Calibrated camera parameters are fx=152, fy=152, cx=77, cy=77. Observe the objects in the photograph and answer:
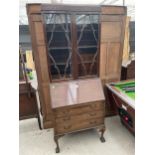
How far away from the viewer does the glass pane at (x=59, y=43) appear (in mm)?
2283

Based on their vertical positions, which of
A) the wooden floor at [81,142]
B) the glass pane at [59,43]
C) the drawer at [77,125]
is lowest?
the wooden floor at [81,142]

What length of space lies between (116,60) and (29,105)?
1.87 m

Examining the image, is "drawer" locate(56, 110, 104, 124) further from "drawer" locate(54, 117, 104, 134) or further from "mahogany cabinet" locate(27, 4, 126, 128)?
"mahogany cabinet" locate(27, 4, 126, 128)

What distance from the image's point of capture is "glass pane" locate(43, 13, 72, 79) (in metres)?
2.28

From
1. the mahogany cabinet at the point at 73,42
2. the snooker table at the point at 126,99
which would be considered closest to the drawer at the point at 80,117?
the mahogany cabinet at the point at 73,42

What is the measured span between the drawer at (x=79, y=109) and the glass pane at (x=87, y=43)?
2.05 feet

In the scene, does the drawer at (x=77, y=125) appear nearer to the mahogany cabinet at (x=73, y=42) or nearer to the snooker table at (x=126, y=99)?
the mahogany cabinet at (x=73, y=42)

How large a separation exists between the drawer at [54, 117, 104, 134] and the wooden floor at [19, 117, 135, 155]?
0.32 metres

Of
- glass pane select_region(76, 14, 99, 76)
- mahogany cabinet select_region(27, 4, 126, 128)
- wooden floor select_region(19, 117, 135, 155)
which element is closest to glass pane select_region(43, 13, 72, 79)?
mahogany cabinet select_region(27, 4, 126, 128)

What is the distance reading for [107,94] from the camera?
9.51 feet

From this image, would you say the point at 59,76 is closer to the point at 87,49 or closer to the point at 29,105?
the point at 87,49

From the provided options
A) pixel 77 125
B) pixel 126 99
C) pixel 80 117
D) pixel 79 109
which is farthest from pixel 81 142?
pixel 126 99

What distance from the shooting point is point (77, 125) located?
7.47 ft
